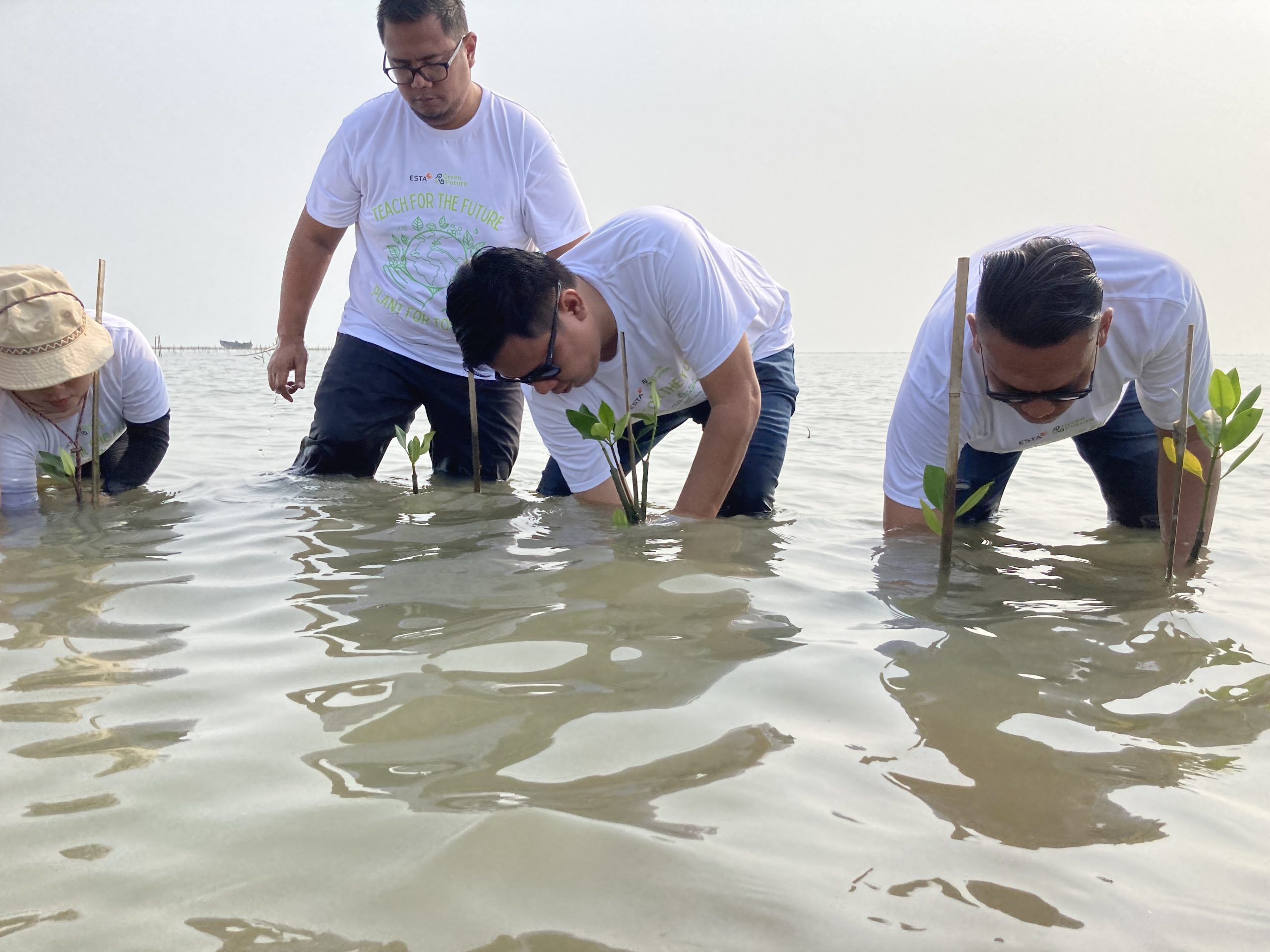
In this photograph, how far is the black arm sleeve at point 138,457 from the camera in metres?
4.92

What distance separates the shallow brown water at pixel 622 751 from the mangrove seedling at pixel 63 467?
892 millimetres

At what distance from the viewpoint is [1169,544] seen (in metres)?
3.24

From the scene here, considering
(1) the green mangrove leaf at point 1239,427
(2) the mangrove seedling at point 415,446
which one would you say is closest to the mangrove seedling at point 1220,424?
(1) the green mangrove leaf at point 1239,427

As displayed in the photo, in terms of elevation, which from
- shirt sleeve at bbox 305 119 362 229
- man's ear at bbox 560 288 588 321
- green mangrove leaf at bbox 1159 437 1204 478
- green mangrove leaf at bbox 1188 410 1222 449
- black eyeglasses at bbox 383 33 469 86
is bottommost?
green mangrove leaf at bbox 1159 437 1204 478

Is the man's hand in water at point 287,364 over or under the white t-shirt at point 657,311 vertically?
under

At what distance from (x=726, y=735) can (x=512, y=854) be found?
53 cm

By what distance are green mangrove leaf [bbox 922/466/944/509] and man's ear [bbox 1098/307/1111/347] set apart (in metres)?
0.59

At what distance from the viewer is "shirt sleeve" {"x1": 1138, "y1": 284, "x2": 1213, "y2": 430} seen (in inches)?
126

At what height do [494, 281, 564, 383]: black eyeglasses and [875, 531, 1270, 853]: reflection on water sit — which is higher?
[494, 281, 564, 383]: black eyeglasses

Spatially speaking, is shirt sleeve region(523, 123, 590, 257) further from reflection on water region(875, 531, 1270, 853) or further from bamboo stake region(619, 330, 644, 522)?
reflection on water region(875, 531, 1270, 853)

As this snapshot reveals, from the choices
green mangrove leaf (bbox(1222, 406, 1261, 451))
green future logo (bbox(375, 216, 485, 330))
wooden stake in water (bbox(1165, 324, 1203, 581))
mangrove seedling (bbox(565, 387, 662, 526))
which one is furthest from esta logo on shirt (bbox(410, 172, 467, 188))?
green mangrove leaf (bbox(1222, 406, 1261, 451))

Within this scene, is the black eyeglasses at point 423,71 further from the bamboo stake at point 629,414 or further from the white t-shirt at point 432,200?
the bamboo stake at point 629,414

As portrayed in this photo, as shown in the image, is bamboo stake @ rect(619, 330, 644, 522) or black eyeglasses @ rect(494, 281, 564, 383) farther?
bamboo stake @ rect(619, 330, 644, 522)

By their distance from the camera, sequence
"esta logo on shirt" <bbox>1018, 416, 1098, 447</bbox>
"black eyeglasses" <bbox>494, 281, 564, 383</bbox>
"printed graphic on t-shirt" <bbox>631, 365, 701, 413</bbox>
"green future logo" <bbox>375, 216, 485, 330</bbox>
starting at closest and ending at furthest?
1. "black eyeglasses" <bbox>494, 281, 564, 383</bbox>
2. "esta logo on shirt" <bbox>1018, 416, 1098, 447</bbox>
3. "printed graphic on t-shirt" <bbox>631, 365, 701, 413</bbox>
4. "green future logo" <bbox>375, 216, 485, 330</bbox>
